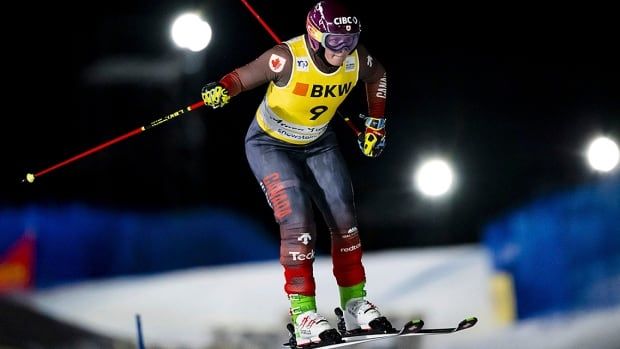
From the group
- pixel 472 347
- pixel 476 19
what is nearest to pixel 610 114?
pixel 476 19

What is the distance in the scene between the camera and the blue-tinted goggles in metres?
4.41

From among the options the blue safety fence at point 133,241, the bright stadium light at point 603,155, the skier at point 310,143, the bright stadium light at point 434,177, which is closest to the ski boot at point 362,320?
the skier at point 310,143

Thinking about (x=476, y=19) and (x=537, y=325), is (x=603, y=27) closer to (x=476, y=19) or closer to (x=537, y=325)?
(x=476, y=19)

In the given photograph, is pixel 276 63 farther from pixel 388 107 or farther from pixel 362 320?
pixel 388 107

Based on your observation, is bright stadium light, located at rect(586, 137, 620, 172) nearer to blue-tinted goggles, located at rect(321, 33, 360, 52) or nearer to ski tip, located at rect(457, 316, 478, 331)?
ski tip, located at rect(457, 316, 478, 331)

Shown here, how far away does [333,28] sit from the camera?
439cm

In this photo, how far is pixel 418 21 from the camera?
23.0 ft

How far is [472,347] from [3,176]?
3.22 m

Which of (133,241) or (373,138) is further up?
(133,241)

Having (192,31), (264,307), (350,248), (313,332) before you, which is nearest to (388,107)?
(192,31)

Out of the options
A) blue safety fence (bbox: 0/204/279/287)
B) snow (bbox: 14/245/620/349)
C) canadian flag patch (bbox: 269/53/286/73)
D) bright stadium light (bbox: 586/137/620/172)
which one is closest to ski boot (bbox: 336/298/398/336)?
canadian flag patch (bbox: 269/53/286/73)

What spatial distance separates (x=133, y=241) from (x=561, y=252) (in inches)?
113

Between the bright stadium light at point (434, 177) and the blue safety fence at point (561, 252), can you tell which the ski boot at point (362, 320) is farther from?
the blue safety fence at point (561, 252)

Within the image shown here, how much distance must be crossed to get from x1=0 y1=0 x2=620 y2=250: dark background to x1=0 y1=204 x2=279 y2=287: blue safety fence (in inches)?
3.3
